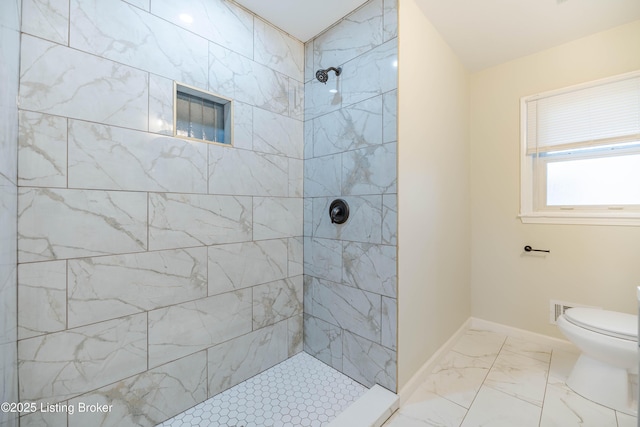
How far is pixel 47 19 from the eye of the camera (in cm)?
108

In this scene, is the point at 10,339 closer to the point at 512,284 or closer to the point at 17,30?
the point at 17,30

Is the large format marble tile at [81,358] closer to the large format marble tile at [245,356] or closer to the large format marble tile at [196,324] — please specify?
the large format marble tile at [196,324]

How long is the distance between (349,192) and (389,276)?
60 centimetres

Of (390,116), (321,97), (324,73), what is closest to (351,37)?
(324,73)

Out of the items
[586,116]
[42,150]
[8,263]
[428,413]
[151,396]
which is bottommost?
[428,413]

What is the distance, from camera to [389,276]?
155cm

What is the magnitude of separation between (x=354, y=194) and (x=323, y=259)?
1.80 feet

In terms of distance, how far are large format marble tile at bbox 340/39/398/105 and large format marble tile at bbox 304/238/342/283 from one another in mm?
1009

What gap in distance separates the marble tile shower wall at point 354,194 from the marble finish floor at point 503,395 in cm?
29

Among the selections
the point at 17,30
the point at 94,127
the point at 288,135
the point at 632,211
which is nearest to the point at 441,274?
the point at 632,211

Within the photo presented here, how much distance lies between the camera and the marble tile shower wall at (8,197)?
2.66ft

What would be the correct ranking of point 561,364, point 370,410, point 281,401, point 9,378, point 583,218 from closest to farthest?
point 9,378
point 370,410
point 281,401
point 561,364
point 583,218

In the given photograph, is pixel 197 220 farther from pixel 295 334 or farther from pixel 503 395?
pixel 503 395

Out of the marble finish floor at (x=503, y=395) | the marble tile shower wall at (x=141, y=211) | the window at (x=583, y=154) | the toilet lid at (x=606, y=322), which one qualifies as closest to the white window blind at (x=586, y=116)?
the window at (x=583, y=154)
